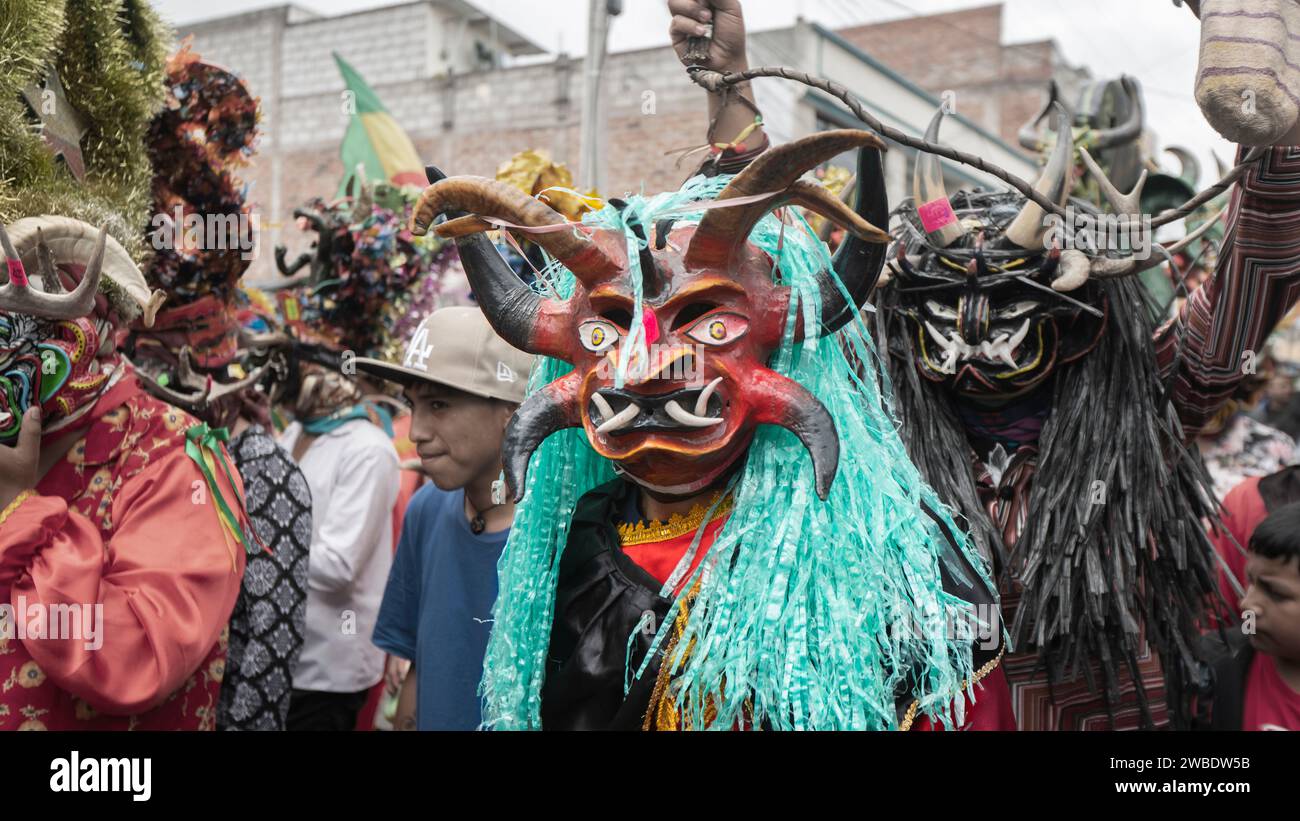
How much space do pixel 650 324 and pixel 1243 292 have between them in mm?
1508

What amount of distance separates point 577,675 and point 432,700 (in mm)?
941

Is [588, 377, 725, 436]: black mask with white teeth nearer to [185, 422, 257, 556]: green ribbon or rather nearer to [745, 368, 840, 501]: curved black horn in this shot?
[745, 368, 840, 501]: curved black horn

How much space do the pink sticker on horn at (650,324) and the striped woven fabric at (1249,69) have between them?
1.04m

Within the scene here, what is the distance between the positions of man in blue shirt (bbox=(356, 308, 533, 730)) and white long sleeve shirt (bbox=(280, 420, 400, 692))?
0.84 metres

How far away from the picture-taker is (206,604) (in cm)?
290

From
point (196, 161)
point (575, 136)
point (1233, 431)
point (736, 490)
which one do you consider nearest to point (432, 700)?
point (736, 490)

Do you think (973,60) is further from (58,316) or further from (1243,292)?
(58,316)

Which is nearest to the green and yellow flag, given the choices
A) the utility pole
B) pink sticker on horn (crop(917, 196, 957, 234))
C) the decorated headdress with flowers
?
the utility pole

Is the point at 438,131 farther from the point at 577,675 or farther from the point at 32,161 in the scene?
the point at 577,675

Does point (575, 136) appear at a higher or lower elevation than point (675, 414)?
higher

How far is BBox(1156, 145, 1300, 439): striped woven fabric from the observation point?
2682 millimetres

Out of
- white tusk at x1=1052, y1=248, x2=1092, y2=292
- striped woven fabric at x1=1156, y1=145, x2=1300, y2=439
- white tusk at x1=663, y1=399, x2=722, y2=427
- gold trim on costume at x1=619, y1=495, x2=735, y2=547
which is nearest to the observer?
white tusk at x1=663, y1=399, x2=722, y2=427

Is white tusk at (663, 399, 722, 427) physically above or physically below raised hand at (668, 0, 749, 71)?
below

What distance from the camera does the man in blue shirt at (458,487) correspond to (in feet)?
10.4
